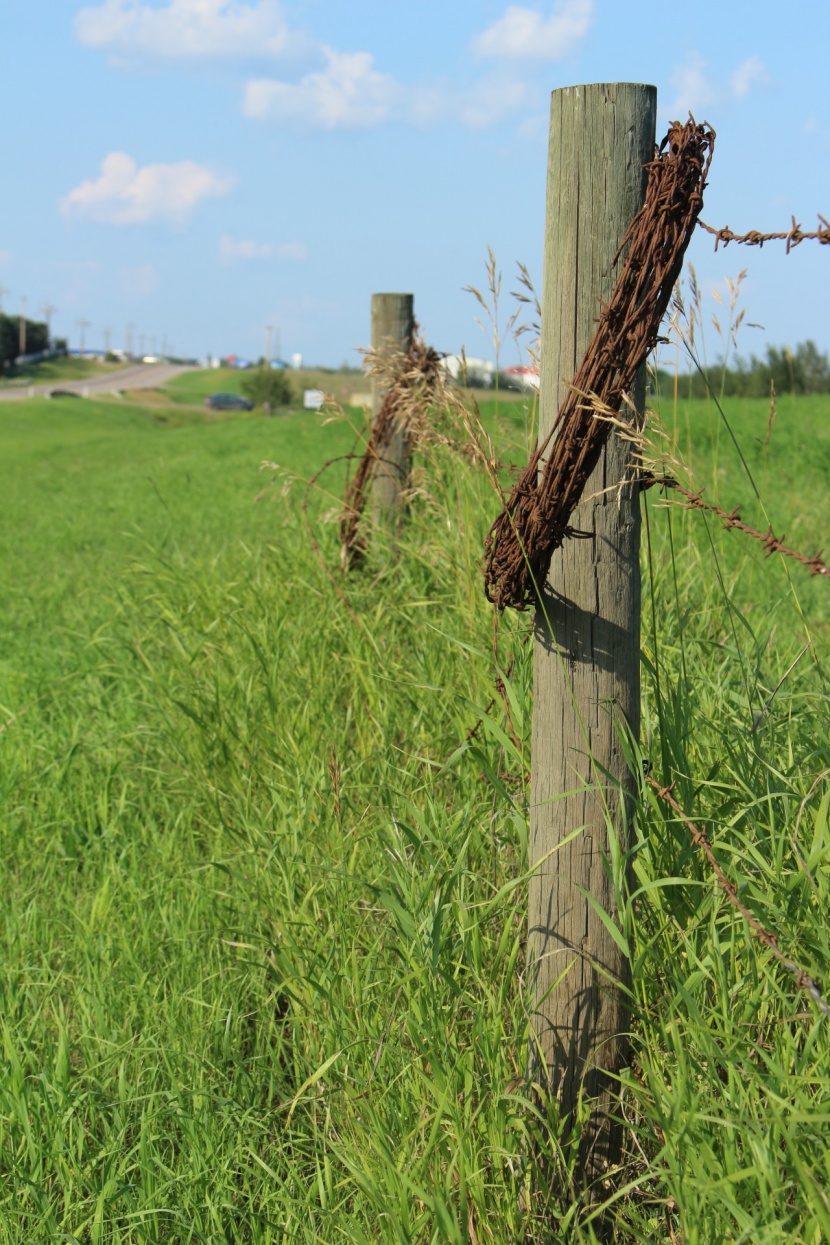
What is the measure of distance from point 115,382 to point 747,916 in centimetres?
10194

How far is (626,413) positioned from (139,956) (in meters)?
1.93

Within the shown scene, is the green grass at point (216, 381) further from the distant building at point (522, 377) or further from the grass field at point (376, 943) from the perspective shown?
the distant building at point (522, 377)

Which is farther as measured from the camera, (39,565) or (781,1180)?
(39,565)

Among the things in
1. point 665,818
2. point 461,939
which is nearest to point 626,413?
point 665,818

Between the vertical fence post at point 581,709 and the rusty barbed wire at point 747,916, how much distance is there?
90 mm

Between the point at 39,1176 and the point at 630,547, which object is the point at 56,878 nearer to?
the point at 39,1176

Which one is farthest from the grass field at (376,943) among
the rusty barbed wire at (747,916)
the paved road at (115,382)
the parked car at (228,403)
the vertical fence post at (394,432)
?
the parked car at (228,403)

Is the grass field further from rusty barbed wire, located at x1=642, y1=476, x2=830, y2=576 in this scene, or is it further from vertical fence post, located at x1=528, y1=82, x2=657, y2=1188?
rusty barbed wire, located at x1=642, y1=476, x2=830, y2=576

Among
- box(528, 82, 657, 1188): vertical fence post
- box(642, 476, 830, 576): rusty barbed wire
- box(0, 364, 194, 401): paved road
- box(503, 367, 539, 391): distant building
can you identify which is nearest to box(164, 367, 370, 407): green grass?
box(0, 364, 194, 401): paved road

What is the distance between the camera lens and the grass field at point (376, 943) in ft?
6.25

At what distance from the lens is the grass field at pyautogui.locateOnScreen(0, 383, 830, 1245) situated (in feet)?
6.25

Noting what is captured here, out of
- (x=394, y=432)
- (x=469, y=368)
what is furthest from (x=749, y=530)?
(x=394, y=432)

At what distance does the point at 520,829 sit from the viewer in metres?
2.27

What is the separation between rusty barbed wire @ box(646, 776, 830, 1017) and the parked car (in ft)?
257
